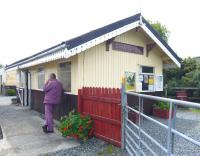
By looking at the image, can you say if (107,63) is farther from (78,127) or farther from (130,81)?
(78,127)

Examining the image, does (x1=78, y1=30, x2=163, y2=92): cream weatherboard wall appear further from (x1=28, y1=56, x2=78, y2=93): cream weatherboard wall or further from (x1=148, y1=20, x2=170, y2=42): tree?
(x1=148, y1=20, x2=170, y2=42): tree

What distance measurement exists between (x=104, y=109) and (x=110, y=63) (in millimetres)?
3061

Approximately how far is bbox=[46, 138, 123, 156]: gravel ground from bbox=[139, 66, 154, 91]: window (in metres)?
4.91

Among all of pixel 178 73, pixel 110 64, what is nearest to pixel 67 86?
pixel 110 64

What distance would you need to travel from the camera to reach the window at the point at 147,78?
10.6 metres

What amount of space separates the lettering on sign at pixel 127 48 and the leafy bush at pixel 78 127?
355 cm

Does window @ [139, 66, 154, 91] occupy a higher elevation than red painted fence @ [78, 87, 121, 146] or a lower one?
higher

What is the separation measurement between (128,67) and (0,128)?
5367 mm

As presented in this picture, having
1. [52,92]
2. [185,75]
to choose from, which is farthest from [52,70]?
[185,75]

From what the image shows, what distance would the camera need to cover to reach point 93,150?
19.2 ft

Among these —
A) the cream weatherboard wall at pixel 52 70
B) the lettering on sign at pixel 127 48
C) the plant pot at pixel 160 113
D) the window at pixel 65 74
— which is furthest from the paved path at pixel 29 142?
the plant pot at pixel 160 113

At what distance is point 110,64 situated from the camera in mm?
9047

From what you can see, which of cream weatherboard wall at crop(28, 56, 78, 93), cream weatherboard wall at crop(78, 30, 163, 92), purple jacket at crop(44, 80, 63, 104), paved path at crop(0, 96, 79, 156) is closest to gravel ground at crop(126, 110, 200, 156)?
paved path at crop(0, 96, 79, 156)

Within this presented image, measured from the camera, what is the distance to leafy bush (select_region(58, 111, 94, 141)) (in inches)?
256
